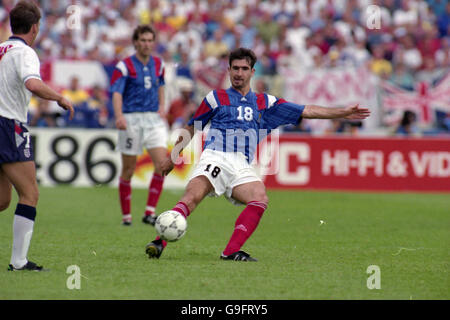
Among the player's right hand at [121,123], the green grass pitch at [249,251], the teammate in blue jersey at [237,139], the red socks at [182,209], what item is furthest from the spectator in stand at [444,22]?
the red socks at [182,209]

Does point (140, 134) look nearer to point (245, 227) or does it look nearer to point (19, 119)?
point (245, 227)

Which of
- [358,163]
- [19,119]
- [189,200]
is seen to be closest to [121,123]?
[189,200]

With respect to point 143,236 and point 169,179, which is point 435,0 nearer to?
point 169,179

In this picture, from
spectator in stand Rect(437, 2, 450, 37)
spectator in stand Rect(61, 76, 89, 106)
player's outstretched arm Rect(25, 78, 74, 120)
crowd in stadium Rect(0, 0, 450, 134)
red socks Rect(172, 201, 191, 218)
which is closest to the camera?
player's outstretched arm Rect(25, 78, 74, 120)

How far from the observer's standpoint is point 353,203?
14.5 m

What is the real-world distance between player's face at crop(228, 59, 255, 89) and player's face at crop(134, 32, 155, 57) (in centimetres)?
315

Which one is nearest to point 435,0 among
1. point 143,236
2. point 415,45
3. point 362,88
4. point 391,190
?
point 415,45

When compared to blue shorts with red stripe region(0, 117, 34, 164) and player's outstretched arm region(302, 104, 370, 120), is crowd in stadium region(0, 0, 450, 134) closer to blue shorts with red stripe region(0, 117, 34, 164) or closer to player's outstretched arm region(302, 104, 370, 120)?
player's outstretched arm region(302, 104, 370, 120)

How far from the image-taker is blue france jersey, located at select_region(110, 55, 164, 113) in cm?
1074

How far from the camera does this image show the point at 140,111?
1101 centimetres

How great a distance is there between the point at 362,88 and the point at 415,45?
4.57 meters

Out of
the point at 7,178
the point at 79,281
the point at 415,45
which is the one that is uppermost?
the point at 415,45

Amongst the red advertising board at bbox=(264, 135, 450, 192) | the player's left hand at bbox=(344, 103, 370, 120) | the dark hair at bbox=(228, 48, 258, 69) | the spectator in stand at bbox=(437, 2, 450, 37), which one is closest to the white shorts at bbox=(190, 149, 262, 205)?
the dark hair at bbox=(228, 48, 258, 69)

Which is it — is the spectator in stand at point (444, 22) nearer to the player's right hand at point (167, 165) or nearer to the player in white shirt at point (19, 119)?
the player's right hand at point (167, 165)
